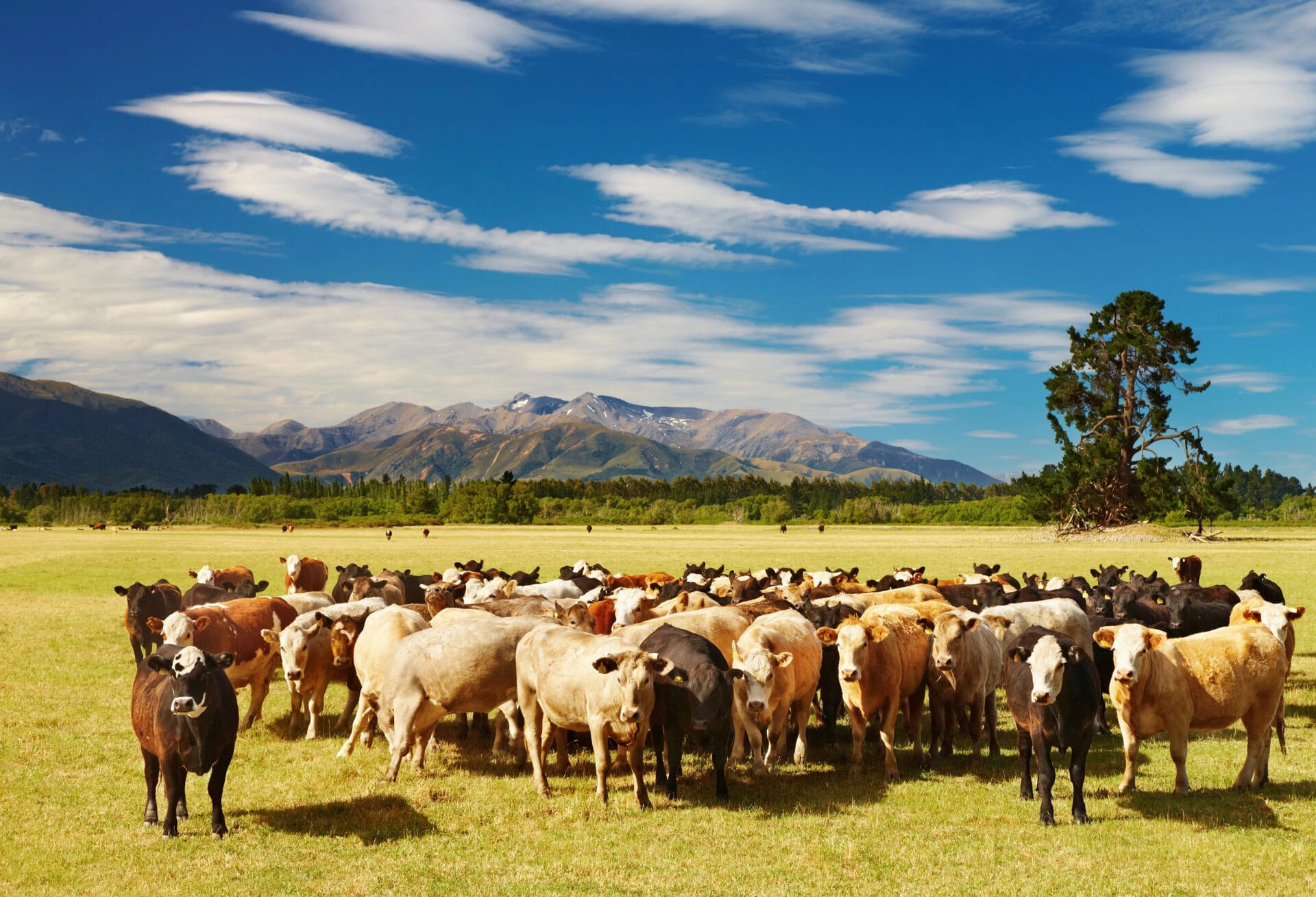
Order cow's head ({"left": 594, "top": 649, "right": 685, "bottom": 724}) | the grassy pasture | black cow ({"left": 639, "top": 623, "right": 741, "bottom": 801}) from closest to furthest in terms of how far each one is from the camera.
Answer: the grassy pasture, cow's head ({"left": 594, "top": 649, "right": 685, "bottom": 724}), black cow ({"left": 639, "top": 623, "right": 741, "bottom": 801})

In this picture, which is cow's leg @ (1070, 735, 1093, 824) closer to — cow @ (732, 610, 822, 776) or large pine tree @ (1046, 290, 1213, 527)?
cow @ (732, 610, 822, 776)

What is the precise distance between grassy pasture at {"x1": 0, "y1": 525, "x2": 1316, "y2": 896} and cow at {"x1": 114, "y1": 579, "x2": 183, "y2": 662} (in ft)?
9.71

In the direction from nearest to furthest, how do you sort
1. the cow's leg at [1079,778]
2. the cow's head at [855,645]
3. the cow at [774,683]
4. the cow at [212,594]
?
the cow's leg at [1079,778]
the cow at [774,683]
the cow's head at [855,645]
the cow at [212,594]

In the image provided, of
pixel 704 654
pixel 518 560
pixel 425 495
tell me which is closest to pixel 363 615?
pixel 704 654

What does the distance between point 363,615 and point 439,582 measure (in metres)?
8.66

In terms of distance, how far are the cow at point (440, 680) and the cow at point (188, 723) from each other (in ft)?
6.99

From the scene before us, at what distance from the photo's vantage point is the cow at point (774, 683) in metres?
11.1

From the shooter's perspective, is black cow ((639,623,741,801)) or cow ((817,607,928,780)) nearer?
black cow ((639,623,741,801))

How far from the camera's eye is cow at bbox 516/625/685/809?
10.0 metres

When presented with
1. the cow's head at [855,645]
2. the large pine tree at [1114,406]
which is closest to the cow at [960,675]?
the cow's head at [855,645]

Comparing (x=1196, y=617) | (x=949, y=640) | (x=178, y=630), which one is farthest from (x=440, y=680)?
(x=1196, y=617)

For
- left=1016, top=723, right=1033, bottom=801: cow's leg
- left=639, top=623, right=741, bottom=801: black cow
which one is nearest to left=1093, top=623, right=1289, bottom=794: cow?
left=1016, top=723, right=1033, bottom=801: cow's leg

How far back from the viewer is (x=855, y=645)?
1157 cm

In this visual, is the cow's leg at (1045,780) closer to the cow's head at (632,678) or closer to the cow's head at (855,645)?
the cow's head at (855,645)
